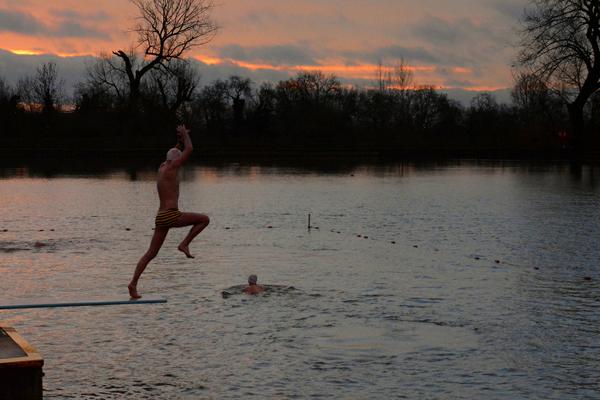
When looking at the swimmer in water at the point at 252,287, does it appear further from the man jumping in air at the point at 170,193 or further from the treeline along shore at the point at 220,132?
the treeline along shore at the point at 220,132

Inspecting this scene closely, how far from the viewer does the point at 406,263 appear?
17.0m

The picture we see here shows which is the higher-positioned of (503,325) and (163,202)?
(163,202)

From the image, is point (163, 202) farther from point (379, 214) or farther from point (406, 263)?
point (379, 214)

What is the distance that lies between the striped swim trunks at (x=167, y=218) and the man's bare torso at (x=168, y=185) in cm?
6

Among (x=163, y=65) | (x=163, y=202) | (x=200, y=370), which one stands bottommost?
(x=200, y=370)

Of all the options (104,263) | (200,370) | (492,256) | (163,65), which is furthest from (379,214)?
(163,65)

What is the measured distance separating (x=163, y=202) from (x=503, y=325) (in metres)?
4.48

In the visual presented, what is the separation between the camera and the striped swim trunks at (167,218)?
11922 millimetres

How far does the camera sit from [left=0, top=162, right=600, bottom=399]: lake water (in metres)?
9.27

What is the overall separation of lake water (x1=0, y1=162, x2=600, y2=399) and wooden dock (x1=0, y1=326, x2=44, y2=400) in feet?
3.17

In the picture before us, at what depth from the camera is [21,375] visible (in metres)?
7.58

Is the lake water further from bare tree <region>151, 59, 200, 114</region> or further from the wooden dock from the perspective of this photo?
bare tree <region>151, 59, 200, 114</region>

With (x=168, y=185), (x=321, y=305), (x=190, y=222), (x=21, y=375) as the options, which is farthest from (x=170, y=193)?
(x=21, y=375)

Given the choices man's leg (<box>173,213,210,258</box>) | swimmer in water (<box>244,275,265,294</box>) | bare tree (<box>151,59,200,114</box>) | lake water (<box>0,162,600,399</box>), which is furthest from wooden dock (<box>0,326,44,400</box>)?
bare tree (<box>151,59,200,114</box>)
